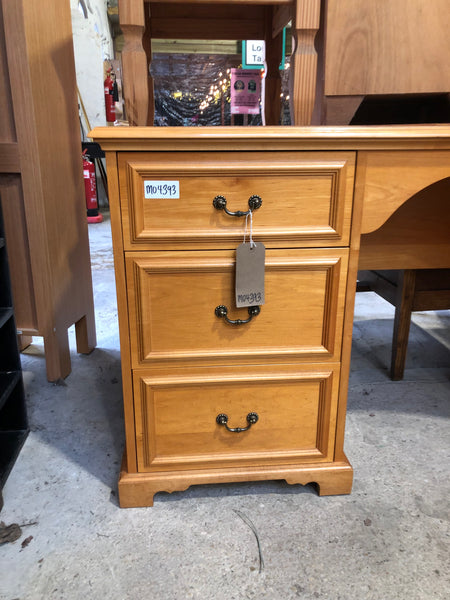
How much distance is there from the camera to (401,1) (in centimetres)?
104

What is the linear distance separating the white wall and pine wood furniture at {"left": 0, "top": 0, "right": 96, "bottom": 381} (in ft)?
14.3

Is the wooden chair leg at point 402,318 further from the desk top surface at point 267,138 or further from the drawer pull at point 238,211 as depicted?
the drawer pull at point 238,211

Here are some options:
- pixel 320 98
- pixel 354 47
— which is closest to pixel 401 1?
pixel 354 47

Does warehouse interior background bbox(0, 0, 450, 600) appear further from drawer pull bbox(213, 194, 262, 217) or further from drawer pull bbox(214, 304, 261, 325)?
drawer pull bbox(213, 194, 262, 217)

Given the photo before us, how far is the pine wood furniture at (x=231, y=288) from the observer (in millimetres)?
920

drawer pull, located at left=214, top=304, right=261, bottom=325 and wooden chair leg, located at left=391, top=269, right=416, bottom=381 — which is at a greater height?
drawer pull, located at left=214, top=304, right=261, bottom=325

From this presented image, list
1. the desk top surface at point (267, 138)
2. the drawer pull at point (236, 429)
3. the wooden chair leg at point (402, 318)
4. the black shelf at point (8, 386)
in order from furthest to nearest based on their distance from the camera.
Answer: the wooden chair leg at point (402, 318) < the black shelf at point (8, 386) < the drawer pull at point (236, 429) < the desk top surface at point (267, 138)

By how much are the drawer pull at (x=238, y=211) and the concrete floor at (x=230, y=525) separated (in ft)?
2.34

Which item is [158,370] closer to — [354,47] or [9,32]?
[354,47]

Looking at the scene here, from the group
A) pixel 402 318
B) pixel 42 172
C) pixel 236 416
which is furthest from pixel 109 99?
pixel 236 416

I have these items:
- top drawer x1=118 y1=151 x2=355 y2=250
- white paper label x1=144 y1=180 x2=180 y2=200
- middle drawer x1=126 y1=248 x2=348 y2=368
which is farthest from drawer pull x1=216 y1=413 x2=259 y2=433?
white paper label x1=144 y1=180 x2=180 y2=200

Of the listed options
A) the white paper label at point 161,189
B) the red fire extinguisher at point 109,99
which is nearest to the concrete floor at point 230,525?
the white paper label at point 161,189

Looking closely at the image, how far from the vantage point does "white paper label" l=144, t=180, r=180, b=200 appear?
36.3 inches

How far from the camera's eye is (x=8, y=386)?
128cm
